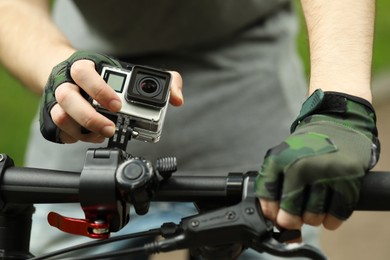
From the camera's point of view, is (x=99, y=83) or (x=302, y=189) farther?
(x=99, y=83)

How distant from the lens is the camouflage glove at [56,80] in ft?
5.98

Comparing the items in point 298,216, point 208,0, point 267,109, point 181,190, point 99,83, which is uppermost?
point 208,0

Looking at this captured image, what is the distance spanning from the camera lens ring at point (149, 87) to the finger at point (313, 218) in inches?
15.0

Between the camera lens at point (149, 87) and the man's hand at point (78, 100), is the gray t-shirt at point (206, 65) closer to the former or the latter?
the man's hand at point (78, 100)

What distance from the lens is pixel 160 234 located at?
163cm

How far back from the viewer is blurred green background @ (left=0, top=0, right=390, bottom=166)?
20.1 ft

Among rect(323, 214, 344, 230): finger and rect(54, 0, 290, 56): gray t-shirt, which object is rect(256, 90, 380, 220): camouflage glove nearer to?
rect(323, 214, 344, 230): finger

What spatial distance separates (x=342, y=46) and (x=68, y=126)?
0.54m

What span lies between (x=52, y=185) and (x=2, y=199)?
100 millimetres

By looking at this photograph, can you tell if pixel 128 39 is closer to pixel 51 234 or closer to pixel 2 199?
pixel 51 234

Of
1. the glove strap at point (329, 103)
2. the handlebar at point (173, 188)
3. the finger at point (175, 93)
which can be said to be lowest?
the handlebar at point (173, 188)

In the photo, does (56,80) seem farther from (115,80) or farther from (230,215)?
(230,215)

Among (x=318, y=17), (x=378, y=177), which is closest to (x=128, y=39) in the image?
(x=318, y=17)

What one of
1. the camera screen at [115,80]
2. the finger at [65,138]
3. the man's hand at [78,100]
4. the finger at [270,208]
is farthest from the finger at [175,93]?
the finger at [270,208]
